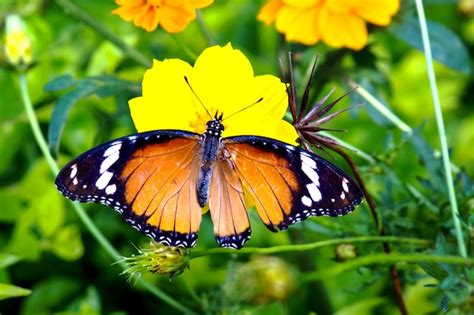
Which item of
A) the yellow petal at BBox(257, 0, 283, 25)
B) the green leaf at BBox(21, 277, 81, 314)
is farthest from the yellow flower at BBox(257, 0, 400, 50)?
the green leaf at BBox(21, 277, 81, 314)

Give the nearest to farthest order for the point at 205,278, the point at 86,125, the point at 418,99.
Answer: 1. the point at 205,278
2. the point at 86,125
3. the point at 418,99

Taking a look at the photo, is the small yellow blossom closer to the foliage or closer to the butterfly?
the foliage

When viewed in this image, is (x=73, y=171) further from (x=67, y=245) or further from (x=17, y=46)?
(x=67, y=245)

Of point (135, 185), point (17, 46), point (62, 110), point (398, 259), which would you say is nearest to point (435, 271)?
point (398, 259)

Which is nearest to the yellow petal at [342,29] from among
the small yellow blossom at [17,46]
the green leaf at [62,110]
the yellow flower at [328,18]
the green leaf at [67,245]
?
the yellow flower at [328,18]

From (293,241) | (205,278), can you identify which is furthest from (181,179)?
(205,278)

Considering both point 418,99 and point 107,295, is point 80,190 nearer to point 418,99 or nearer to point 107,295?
point 107,295

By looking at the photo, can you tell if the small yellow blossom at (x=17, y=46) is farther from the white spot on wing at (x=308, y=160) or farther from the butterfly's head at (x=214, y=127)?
the white spot on wing at (x=308, y=160)
